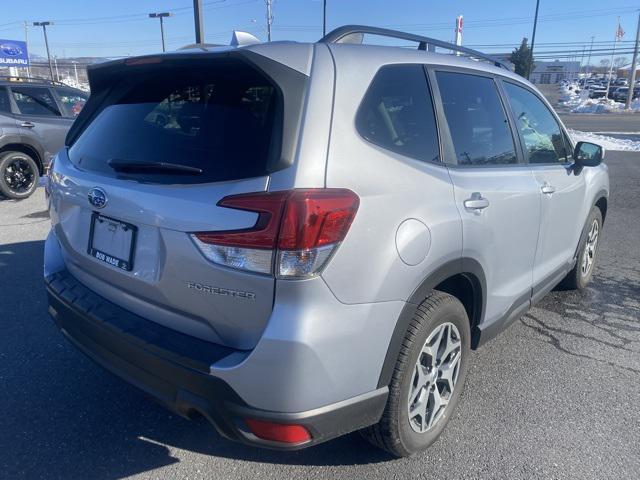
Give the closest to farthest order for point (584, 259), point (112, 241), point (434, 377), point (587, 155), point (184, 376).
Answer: point (184, 376) → point (112, 241) → point (434, 377) → point (587, 155) → point (584, 259)

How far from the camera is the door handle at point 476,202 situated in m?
2.48

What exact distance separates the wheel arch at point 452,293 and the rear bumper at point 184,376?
158 millimetres

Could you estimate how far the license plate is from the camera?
2187 millimetres

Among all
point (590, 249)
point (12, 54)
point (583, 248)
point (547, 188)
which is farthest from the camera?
point (12, 54)

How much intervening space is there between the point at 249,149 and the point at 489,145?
156 cm

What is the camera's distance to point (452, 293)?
269 centimetres

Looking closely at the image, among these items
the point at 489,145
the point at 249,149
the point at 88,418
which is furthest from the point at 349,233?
the point at 88,418

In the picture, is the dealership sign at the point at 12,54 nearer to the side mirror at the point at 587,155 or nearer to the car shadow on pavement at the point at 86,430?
the car shadow on pavement at the point at 86,430

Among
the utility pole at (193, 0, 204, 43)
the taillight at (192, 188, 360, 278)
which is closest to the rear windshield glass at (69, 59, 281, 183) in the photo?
the taillight at (192, 188, 360, 278)

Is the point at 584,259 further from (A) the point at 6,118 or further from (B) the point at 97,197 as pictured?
(A) the point at 6,118

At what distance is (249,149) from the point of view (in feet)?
6.51

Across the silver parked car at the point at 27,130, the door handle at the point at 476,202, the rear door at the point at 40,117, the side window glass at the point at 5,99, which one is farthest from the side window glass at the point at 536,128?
the side window glass at the point at 5,99

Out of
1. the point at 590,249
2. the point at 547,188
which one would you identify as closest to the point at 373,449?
the point at 547,188

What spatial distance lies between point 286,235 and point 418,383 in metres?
1.07
